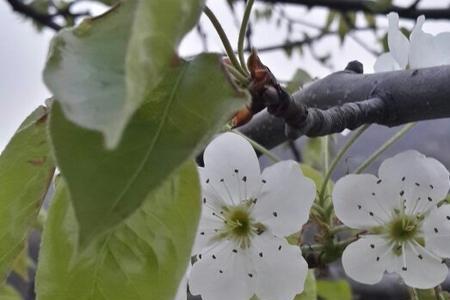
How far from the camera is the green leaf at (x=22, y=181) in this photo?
0.54 m

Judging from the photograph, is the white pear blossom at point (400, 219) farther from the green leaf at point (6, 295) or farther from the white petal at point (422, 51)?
the green leaf at point (6, 295)

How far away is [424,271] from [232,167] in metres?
0.18

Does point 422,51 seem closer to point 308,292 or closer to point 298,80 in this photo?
point 308,292

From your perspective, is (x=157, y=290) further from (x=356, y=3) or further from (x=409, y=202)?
(x=356, y=3)

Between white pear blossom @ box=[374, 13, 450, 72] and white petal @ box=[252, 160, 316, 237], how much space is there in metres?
0.15

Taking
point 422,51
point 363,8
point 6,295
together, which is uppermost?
point 422,51

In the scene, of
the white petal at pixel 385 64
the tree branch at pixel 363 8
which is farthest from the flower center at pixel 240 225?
the tree branch at pixel 363 8

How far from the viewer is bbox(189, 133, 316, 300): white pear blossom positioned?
0.63 meters

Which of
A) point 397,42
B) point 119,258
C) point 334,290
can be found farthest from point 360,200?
point 334,290

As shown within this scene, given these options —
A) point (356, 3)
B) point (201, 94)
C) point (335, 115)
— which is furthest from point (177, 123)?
point (356, 3)

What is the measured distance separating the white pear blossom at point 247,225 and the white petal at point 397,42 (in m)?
0.15

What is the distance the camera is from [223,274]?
2.09ft

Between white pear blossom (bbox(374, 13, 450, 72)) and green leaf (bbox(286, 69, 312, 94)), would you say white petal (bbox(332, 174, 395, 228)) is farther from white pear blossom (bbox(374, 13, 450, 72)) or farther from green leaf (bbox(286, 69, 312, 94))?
green leaf (bbox(286, 69, 312, 94))

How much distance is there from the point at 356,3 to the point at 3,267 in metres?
1.43
